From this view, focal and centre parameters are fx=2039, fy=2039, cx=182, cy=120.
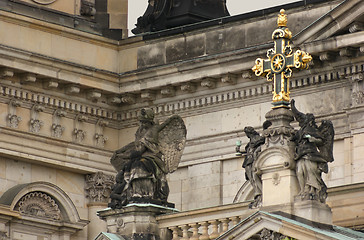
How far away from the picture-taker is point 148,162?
1391 inches

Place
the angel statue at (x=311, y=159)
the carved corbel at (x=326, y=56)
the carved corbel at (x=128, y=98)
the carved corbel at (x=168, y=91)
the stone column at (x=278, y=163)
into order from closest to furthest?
1. the angel statue at (x=311, y=159)
2. the stone column at (x=278, y=163)
3. the carved corbel at (x=326, y=56)
4. the carved corbel at (x=168, y=91)
5. the carved corbel at (x=128, y=98)

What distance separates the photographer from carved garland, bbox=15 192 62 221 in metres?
44.4

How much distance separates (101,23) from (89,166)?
4.66m

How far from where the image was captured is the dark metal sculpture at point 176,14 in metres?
47.6

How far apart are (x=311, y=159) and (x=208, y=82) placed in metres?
13.4

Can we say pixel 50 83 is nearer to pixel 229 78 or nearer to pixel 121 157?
pixel 229 78

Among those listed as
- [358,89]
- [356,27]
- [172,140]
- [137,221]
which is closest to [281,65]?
[137,221]

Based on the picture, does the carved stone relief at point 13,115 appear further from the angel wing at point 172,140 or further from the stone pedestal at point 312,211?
the stone pedestal at point 312,211

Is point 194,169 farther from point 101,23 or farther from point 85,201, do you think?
point 101,23

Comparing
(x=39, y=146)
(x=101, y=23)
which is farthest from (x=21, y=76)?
(x=101, y=23)

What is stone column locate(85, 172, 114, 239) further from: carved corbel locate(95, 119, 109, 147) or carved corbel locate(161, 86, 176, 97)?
carved corbel locate(161, 86, 176, 97)

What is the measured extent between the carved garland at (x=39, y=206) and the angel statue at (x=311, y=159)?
45.6ft

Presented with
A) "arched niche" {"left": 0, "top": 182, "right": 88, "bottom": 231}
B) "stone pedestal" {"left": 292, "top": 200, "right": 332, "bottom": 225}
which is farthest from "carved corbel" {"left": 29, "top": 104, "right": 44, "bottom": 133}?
"stone pedestal" {"left": 292, "top": 200, "right": 332, "bottom": 225}

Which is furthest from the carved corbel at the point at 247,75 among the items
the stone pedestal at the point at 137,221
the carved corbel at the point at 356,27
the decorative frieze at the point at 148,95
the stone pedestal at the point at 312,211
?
the stone pedestal at the point at 312,211
